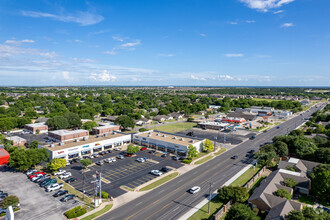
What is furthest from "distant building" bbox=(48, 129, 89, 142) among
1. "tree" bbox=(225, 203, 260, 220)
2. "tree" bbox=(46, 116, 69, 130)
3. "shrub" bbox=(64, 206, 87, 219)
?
"tree" bbox=(225, 203, 260, 220)

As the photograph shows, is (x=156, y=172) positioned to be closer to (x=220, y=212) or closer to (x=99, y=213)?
(x=99, y=213)

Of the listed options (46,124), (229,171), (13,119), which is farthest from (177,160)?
(13,119)

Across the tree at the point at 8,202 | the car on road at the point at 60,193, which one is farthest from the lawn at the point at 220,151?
the tree at the point at 8,202

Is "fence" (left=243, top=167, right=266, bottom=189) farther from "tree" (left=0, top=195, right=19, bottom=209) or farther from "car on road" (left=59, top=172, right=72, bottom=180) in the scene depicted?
"tree" (left=0, top=195, right=19, bottom=209)

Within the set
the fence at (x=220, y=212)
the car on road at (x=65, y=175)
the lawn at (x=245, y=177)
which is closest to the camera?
the fence at (x=220, y=212)

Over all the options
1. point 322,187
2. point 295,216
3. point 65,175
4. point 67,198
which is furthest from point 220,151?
point 67,198

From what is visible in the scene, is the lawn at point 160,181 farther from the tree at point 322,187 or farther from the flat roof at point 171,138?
the tree at point 322,187

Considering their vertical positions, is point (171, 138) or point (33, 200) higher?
point (171, 138)
